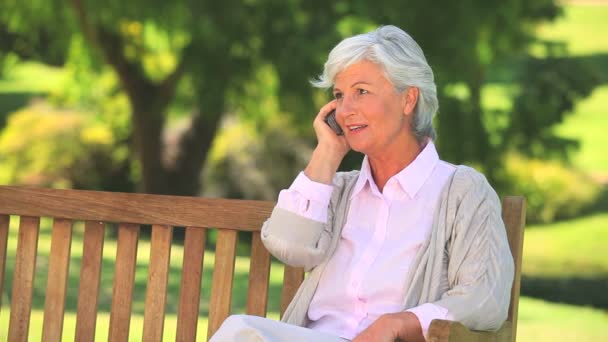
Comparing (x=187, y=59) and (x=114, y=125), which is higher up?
(x=187, y=59)

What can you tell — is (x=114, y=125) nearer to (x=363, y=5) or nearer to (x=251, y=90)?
(x=251, y=90)

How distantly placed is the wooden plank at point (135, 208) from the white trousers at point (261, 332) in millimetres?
623

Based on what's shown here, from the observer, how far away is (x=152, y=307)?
395 cm

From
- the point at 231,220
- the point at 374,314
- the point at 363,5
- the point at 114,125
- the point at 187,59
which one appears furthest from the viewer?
the point at 114,125

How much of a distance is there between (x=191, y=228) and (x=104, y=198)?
0.33m

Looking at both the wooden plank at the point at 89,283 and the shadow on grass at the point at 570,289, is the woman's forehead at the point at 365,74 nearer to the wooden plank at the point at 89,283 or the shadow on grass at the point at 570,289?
the wooden plank at the point at 89,283

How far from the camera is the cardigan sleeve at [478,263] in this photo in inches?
129

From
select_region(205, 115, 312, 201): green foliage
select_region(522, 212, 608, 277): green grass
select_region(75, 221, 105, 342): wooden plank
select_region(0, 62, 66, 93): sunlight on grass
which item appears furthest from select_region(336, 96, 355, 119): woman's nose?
select_region(0, 62, 66, 93): sunlight on grass

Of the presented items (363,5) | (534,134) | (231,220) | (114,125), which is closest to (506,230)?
(231,220)

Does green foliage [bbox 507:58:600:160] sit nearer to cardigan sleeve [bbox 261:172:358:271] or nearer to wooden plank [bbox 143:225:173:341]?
wooden plank [bbox 143:225:173:341]

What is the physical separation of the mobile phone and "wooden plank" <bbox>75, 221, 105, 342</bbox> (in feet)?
2.96

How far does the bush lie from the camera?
55.3 feet

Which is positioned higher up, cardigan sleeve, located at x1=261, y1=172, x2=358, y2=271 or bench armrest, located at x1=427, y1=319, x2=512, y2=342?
cardigan sleeve, located at x1=261, y1=172, x2=358, y2=271

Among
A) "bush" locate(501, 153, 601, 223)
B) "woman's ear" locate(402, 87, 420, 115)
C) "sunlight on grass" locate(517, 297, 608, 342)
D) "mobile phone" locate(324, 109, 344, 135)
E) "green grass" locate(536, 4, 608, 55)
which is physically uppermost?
"green grass" locate(536, 4, 608, 55)
